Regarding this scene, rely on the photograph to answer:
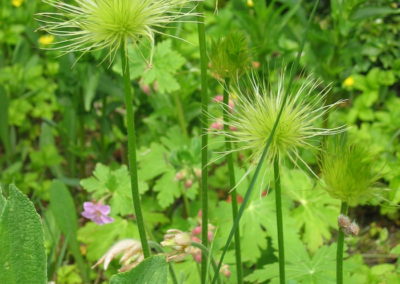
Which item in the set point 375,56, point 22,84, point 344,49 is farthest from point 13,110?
point 375,56

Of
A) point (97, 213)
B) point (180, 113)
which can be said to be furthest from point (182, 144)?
point (97, 213)

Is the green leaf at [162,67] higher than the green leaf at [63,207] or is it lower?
higher

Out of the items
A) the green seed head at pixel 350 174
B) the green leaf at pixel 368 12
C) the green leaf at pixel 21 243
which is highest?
the green leaf at pixel 368 12

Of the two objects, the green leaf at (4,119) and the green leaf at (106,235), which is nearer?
the green leaf at (106,235)

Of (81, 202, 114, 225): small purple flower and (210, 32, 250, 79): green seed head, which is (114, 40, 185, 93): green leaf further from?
(210, 32, 250, 79): green seed head

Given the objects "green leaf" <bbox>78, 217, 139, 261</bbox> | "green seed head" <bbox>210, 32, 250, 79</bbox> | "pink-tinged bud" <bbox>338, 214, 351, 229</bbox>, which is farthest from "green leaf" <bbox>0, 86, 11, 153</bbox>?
"pink-tinged bud" <bbox>338, 214, 351, 229</bbox>

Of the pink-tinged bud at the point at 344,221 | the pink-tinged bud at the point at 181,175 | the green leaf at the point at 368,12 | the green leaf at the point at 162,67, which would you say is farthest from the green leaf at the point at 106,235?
A: the green leaf at the point at 368,12

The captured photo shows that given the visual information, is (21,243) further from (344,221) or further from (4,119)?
(4,119)

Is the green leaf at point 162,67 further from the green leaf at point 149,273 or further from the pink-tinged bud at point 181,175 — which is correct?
the green leaf at point 149,273

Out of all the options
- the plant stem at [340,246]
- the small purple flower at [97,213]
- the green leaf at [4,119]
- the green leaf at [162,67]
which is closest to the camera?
the plant stem at [340,246]
